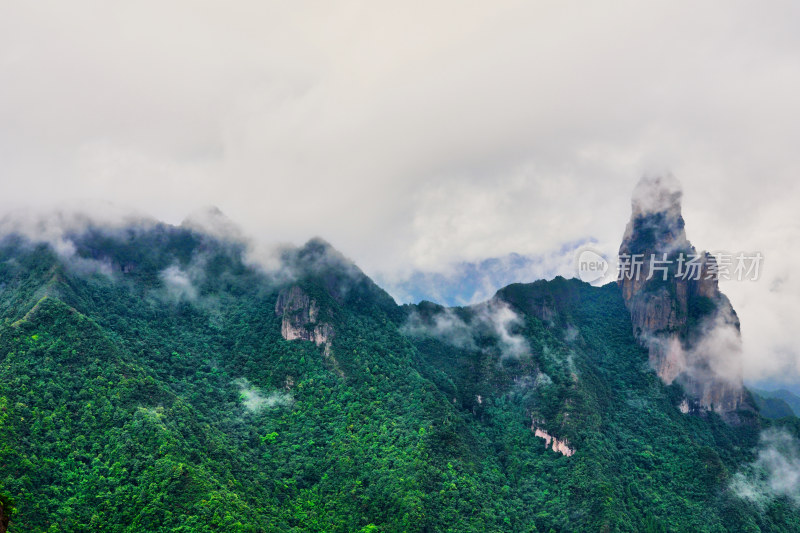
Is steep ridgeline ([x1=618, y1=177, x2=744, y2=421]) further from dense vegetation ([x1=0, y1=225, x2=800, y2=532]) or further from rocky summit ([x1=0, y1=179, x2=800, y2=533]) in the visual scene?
dense vegetation ([x1=0, y1=225, x2=800, y2=532])

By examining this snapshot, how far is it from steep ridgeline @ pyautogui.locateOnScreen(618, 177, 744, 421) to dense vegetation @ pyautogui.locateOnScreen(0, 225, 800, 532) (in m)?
3.68

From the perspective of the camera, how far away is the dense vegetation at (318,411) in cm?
5716

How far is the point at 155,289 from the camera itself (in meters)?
95.0

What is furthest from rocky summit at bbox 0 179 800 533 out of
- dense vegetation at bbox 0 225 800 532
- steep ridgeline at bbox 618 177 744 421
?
steep ridgeline at bbox 618 177 744 421

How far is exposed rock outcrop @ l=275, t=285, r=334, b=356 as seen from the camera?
294 ft

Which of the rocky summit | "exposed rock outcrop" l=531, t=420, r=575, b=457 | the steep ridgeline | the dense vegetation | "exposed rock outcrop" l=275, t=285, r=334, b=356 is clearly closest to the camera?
the dense vegetation

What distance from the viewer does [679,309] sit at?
3920 inches

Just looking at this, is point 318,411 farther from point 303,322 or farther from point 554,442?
point 554,442

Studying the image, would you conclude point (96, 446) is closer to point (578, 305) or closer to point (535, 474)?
point (535, 474)

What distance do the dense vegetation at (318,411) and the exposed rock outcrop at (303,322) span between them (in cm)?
158

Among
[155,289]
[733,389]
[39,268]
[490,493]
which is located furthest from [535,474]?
[39,268]

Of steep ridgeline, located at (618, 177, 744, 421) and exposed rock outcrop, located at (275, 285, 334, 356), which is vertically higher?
steep ridgeline, located at (618, 177, 744, 421)

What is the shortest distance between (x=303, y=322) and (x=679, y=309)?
6872 centimetres

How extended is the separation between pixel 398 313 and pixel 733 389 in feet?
206
